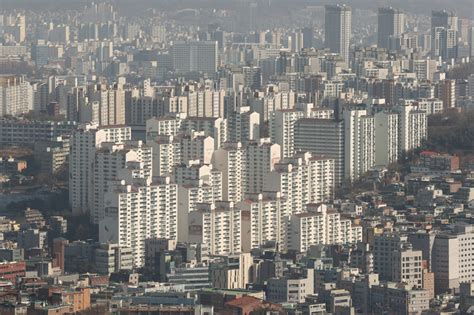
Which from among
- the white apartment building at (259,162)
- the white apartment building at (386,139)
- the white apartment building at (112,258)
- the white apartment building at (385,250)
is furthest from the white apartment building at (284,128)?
the white apartment building at (385,250)

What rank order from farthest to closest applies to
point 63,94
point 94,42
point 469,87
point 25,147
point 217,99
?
point 94,42 → point 469,87 → point 63,94 → point 217,99 → point 25,147

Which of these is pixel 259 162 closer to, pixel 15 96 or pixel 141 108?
pixel 141 108

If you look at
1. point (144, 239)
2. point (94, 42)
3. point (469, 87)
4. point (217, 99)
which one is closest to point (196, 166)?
point (144, 239)

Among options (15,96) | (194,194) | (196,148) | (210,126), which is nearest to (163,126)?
(210,126)

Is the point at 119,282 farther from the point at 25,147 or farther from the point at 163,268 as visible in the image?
the point at 25,147

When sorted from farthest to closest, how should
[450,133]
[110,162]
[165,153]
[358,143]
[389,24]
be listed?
[389,24]
[450,133]
[358,143]
[165,153]
[110,162]

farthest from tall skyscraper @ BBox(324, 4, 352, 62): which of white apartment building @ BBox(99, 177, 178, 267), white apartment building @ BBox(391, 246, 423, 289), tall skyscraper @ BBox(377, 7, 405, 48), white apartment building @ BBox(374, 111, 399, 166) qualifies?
white apartment building @ BBox(391, 246, 423, 289)
